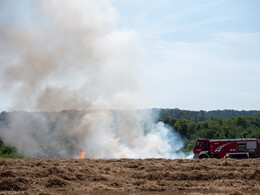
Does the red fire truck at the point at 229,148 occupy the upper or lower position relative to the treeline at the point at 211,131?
lower

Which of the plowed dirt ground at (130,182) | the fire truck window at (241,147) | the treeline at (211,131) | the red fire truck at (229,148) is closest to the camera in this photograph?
the plowed dirt ground at (130,182)

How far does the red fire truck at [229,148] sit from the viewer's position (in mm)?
33906

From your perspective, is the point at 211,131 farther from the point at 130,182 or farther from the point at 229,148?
the point at 130,182

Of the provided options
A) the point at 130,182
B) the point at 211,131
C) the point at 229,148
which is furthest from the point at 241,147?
the point at 211,131

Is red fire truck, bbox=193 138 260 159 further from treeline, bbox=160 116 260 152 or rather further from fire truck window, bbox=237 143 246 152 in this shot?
treeline, bbox=160 116 260 152

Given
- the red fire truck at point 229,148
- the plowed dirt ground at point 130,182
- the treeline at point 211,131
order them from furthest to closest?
the treeline at point 211,131, the red fire truck at point 229,148, the plowed dirt ground at point 130,182

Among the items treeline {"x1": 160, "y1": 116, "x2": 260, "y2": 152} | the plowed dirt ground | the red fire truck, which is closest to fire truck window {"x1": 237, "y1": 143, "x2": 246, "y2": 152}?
the red fire truck

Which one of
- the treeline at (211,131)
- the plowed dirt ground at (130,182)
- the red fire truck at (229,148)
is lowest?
the plowed dirt ground at (130,182)

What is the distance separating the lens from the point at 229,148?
34.4m

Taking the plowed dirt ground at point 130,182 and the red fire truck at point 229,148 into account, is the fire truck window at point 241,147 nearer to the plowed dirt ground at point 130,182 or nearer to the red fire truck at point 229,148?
the red fire truck at point 229,148

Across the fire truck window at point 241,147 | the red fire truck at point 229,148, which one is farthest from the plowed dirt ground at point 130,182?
the fire truck window at point 241,147

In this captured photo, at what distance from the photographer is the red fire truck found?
33906mm

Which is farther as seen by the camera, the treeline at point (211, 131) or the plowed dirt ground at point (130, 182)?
the treeline at point (211, 131)

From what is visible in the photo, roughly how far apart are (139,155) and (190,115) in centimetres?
10609
